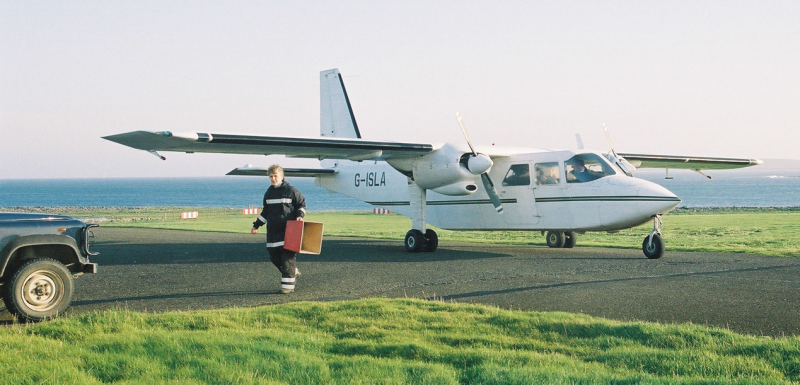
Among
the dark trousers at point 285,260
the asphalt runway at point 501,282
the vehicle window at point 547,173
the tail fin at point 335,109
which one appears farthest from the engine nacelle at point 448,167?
the dark trousers at point 285,260

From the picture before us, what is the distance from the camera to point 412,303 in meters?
8.67

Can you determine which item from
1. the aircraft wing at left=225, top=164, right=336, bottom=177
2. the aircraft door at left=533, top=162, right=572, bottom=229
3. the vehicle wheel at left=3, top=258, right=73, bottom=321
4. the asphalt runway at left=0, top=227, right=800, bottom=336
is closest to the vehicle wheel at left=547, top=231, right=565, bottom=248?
the asphalt runway at left=0, top=227, right=800, bottom=336

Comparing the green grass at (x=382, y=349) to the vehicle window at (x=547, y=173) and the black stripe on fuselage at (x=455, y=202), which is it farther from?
the black stripe on fuselage at (x=455, y=202)

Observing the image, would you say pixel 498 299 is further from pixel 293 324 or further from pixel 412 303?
pixel 293 324

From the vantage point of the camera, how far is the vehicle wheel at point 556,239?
19125 mm

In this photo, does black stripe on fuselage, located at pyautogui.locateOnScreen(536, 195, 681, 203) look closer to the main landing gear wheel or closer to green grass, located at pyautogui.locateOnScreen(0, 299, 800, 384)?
the main landing gear wheel

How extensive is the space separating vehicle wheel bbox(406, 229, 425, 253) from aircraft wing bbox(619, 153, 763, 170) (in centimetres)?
685

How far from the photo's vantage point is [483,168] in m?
17.0

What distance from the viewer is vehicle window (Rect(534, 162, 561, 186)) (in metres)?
16.7

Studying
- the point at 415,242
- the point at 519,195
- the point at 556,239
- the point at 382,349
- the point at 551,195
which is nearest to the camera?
the point at 382,349

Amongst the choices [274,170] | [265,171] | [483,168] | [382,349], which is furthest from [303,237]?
[265,171]

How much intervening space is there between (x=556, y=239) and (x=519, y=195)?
8.57ft

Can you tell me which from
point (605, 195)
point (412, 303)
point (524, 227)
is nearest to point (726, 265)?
point (605, 195)

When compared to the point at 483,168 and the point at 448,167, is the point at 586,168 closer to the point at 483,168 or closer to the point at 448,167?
the point at 483,168
